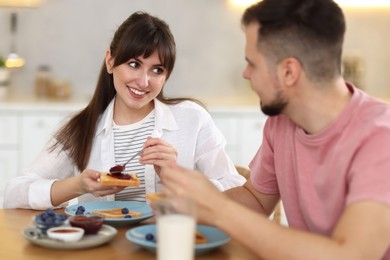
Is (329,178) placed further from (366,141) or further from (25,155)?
(25,155)

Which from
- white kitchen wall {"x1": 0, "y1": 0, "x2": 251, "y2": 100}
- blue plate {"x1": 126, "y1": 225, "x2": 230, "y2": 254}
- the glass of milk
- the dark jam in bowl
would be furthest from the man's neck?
white kitchen wall {"x1": 0, "y1": 0, "x2": 251, "y2": 100}

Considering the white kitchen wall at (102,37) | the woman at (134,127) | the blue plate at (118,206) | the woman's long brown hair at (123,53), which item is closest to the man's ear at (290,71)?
the blue plate at (118,206)

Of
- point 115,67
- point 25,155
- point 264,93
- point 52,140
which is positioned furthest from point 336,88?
point 25,155

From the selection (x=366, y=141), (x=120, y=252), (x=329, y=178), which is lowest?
(x=120, y=252)

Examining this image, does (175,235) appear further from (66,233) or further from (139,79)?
(139,79)

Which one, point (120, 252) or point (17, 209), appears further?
point (17, 209)

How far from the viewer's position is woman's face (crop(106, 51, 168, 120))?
7.95ft

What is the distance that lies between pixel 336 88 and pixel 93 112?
1111 millimetres

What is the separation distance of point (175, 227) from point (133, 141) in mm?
1169

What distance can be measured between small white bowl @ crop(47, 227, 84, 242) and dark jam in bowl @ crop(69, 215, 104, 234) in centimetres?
2

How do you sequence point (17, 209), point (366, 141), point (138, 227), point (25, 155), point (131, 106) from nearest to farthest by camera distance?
point (366, 141) < point (138, 227) < point (17, 209) < point (131, 106) < point (25, 155)

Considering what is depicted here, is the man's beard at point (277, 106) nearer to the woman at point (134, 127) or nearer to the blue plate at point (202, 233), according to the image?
the blue plate at point (202, 233)

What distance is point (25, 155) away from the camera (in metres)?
4.32

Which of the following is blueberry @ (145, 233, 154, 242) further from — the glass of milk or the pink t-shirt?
the pink t-shirt
